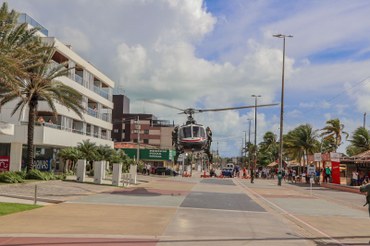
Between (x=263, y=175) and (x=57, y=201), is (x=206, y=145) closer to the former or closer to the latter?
(x=57, y=201)

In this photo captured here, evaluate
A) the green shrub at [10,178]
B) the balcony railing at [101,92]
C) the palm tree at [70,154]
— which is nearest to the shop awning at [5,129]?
the green shrub at [10,178]

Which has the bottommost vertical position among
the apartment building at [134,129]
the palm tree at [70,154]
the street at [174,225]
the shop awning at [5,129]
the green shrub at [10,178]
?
the street at [174,225]

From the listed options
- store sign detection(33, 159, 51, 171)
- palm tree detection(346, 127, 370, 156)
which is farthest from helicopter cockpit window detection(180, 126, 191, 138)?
palm tree detection(346, 127, 370, 156)

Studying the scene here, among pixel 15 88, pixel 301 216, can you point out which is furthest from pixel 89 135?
pixel 301 216

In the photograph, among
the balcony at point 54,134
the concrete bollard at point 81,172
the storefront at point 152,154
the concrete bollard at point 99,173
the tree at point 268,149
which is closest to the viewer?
the concrete bollard at point 81,172

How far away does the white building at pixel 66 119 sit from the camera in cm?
4225

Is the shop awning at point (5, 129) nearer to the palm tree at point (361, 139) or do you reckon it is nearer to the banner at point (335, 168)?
the banner at point (335, 168)

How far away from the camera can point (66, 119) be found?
1981 inches

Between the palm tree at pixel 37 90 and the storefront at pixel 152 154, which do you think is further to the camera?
the storefront at pixel 152 154

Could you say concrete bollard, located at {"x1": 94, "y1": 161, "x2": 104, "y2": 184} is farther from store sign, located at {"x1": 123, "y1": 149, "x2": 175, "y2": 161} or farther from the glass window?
store sign, located at {"x1": 123, "y1": 149, "x2": 175, "y2": 161}

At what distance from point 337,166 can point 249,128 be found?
66.2m

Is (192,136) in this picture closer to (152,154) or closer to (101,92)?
(101,92)

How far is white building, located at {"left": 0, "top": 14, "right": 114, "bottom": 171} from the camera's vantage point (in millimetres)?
42250

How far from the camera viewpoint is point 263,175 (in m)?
73.3
